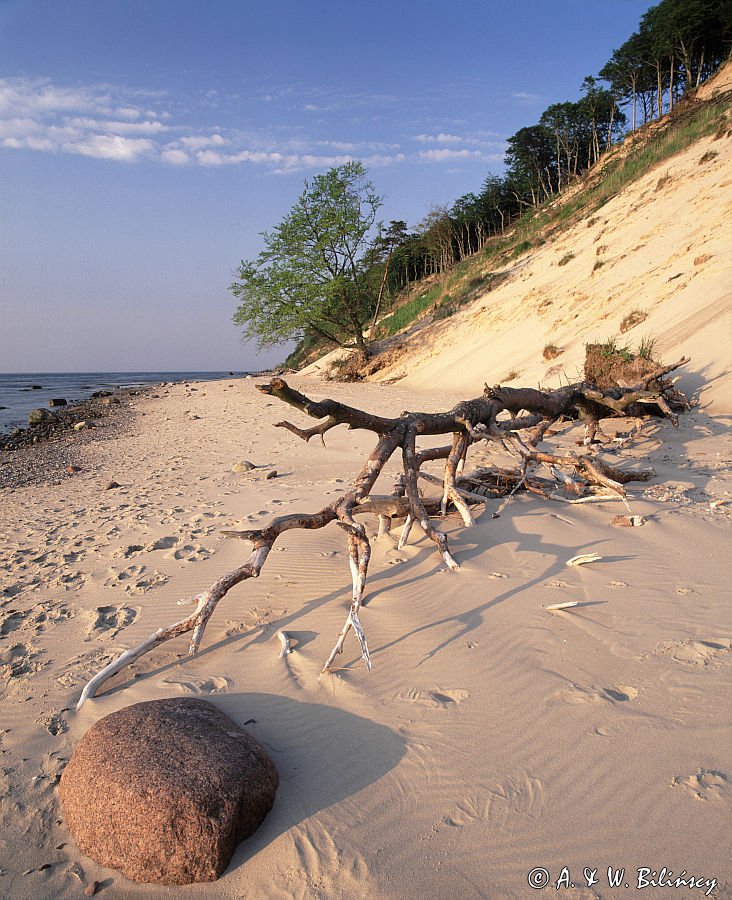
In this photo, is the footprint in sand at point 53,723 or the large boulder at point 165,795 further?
the footprint in sand at point 53,723

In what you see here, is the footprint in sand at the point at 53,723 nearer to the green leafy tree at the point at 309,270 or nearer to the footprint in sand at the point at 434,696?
the footprint in sand at the point at 434,696

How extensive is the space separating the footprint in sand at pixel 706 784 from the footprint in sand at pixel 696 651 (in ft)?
2.30

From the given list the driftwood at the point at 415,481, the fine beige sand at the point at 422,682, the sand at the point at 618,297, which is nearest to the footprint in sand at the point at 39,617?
the fine beige sand at the point at 422,682

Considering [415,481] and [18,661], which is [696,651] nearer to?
[415,481]

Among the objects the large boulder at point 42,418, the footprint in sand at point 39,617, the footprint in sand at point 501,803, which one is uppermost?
the large boulder at point 42,418

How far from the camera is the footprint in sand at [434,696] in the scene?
8.05ft

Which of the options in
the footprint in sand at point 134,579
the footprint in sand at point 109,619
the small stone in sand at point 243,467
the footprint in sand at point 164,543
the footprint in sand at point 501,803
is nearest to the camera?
the footprint in sand at point 501,803

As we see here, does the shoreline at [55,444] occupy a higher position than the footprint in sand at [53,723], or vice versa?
the shoreline at [55,444]

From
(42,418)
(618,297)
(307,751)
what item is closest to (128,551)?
(307,751)

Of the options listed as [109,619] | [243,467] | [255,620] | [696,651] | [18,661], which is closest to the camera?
[696,651]

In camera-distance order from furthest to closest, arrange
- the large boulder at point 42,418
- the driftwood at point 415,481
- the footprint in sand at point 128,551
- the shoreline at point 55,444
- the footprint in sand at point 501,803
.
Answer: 1. the large boulder at point 42,418
2. the shoreline at point 55,444
3. the footprint in sand at point 128,551
4. the driftwood at point 415,481
5. the footprint in sand at point 501,803

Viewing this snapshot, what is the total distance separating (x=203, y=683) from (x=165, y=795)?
0.87m

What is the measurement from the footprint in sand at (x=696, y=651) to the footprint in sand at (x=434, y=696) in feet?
3.37

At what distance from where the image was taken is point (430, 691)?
99.6 inches
